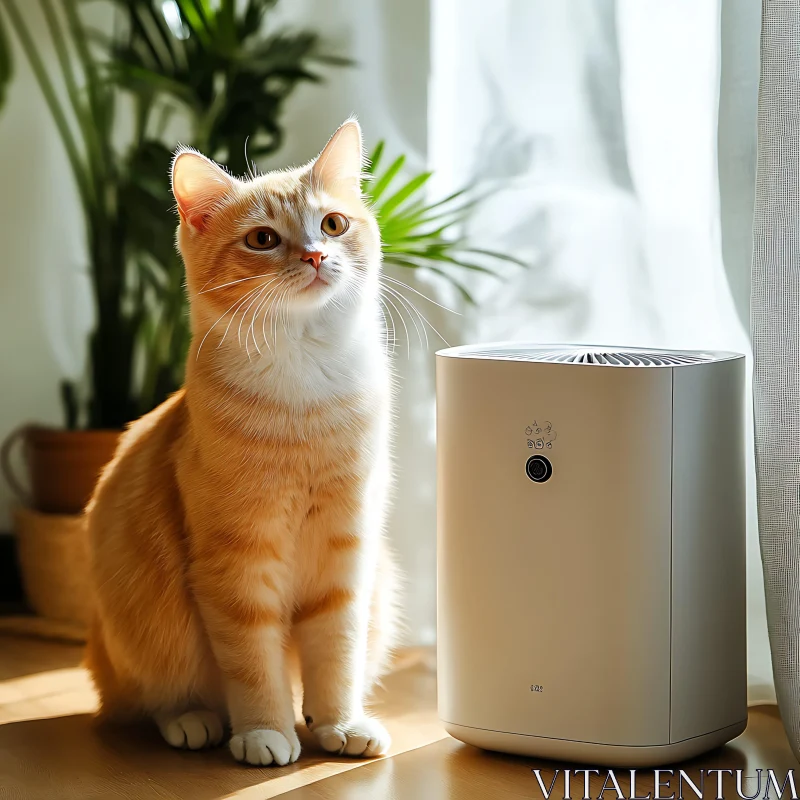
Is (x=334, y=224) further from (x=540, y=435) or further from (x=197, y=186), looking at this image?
(x=540, y=435)

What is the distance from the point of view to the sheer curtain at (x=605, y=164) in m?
1.50

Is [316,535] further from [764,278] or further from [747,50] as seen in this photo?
[747,50]

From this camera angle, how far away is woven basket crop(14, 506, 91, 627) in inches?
78.6

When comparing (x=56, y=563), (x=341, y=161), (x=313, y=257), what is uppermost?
(x=341, y=161)

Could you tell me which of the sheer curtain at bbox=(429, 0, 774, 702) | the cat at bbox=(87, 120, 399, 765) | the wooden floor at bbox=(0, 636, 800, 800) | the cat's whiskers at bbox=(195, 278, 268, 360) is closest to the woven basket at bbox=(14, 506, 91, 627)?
the wooden floor at bbox=(0, 636, 800, 800)

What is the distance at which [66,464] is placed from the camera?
2.08 metres

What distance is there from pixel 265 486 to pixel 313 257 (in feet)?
0.97

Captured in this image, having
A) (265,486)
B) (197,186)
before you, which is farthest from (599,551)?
(197,186)

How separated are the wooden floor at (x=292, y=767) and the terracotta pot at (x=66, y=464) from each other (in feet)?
1.81

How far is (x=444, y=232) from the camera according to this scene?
1849mm

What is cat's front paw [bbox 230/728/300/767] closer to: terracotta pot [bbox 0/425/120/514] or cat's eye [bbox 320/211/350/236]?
cat's eye [bbox 320/211/350/236]

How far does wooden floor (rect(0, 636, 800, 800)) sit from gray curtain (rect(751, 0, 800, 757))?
20 centimetres

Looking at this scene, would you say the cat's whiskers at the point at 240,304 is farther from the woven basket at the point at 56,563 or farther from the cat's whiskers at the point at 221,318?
the woven basket at the point at 56,563

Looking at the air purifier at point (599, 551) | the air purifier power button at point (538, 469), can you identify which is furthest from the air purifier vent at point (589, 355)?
the air purifier power button at point (538, 469)
